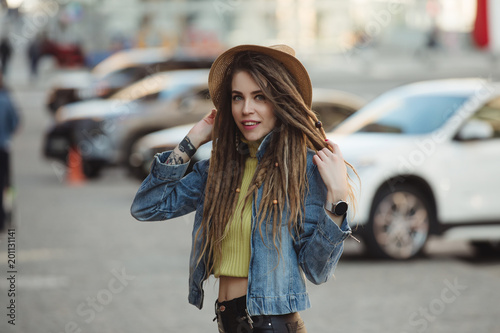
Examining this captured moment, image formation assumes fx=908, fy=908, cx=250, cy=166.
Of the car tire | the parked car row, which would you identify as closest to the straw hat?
the parked car row

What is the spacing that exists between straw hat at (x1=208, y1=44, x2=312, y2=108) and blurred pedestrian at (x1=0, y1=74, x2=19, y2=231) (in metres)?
7.94

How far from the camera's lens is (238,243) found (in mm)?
3234

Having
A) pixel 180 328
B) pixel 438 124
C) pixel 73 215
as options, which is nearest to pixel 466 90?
pixel 438 124

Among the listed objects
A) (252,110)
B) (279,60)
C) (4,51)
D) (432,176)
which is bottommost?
(432,176)

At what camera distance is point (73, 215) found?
12695 millimetres

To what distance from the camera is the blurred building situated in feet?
170

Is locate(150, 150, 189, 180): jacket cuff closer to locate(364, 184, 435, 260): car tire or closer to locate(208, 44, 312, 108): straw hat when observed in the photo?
locate(208, 44, 312, 108): straw hat

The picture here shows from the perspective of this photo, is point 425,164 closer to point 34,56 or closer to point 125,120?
point 125,120

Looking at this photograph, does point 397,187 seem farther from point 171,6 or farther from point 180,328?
point 171,6

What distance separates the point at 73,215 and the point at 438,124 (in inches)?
218
